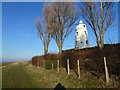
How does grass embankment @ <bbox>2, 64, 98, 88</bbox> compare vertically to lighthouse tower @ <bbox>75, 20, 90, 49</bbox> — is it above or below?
below

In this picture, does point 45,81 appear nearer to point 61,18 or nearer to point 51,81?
point 51,81

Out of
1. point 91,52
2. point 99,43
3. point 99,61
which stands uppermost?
point 99,43

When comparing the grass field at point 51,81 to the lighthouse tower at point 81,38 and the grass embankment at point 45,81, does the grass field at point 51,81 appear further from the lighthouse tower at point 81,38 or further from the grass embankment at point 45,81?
the lighthouse tower at point 81,38

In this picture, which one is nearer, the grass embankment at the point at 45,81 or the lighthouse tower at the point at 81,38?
the grass embankment at the point at 45,81

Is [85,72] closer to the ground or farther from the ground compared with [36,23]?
closer to the ground

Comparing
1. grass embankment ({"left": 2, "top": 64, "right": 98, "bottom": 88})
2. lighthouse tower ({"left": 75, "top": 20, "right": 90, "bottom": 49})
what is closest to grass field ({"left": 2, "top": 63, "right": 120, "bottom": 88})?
grass embankment ({"left": 2, "top": 64, "right": 98, "bottom": 88})

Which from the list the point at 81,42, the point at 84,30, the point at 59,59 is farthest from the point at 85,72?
the point at 84,30

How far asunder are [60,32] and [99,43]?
7.30 m

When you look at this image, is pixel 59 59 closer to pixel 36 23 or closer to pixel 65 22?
pixel 65 22

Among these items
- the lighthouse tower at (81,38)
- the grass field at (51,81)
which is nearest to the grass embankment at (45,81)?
the grass field at (51,81)

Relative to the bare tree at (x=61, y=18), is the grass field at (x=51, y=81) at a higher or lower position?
lower

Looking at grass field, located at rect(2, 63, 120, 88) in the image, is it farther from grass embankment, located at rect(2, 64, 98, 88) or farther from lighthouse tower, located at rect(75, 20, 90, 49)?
lighthouse tower, located at rect(75, 20, 90, 49)

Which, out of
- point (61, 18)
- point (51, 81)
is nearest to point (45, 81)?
point (51, 81)

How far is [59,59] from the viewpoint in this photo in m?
13.0
